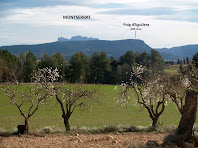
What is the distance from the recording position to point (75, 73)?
2950 inches

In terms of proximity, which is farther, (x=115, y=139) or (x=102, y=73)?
(x=102, y=73)

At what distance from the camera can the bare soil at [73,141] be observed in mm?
9742

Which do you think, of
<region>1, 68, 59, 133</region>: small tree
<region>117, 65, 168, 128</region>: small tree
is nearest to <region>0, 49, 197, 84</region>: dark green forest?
<region>1, 68, 59, 133</region>: small tree

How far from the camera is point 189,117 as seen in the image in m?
9.85

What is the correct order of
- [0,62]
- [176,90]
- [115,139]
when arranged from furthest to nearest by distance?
[0,62], [176,90], [115,139]

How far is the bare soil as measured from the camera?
9.74 meters

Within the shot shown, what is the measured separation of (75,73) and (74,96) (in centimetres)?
6036

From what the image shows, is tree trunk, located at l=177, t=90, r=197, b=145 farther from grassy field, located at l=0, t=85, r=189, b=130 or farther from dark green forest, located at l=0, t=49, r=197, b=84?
dark green forest, located at l=0, t=49, r=197, b=84

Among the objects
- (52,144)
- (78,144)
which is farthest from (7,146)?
(78,144)

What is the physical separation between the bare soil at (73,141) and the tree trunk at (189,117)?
32.9 inches

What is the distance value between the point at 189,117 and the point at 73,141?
4004mm

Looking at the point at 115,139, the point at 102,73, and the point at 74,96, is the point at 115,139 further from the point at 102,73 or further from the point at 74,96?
the point at 102,73

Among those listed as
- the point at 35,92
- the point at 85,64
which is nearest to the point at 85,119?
the point at 35,92

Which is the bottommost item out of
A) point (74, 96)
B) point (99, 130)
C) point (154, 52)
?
point (99, 130)
